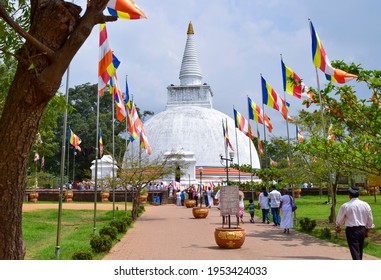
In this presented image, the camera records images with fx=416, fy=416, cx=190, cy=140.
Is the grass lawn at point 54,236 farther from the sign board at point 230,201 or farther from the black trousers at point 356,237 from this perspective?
the black trousers at point 356,237

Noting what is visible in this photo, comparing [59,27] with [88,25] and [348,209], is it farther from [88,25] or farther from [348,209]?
[348,209]

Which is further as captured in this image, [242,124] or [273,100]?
[242,124]

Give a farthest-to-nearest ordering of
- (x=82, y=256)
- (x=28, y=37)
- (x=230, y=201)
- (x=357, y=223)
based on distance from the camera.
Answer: (x=230, y=201) → (x=82, y=256) → (x=357, y=223) → (x=28, y=37)

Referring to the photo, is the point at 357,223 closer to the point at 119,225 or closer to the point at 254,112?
the point at 119,225

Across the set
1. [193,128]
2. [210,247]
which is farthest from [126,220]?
[193,128]

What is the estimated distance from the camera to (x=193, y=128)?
49562 millimetres

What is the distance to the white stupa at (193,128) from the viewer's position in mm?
46531

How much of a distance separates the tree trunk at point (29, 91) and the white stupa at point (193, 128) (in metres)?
37.5

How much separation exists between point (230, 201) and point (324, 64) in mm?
5260

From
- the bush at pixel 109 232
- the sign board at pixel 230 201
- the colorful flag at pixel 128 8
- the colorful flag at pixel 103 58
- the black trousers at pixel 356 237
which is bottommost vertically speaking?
the bush at pixel 109 232

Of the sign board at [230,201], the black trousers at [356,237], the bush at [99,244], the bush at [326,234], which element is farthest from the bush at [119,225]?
the black trousers at [356,237]

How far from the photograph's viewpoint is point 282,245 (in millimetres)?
11992

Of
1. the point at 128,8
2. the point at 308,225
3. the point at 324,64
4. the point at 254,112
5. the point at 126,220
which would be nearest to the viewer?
the point at 128,8

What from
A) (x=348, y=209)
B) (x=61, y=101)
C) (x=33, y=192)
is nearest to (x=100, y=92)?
(x=61, y=101)
